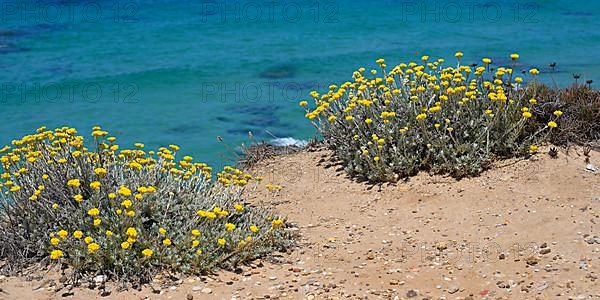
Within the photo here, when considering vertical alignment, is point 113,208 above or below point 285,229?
above

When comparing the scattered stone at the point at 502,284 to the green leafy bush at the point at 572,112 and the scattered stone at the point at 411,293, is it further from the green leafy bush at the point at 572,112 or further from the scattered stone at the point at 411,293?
the green leafy bush at the point at 572,112

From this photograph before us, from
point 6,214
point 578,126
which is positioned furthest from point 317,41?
point 6,214

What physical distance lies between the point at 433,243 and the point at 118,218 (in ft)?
8.43

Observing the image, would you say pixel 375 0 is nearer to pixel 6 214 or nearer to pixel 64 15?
pixel 64 15

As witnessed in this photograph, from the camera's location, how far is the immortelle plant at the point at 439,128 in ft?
26.4

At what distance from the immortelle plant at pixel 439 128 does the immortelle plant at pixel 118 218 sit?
1688 mm

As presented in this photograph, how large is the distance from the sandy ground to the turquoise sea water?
4468 mm

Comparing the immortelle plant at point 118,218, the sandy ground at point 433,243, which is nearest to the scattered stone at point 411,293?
the sandy ground at point 433,243

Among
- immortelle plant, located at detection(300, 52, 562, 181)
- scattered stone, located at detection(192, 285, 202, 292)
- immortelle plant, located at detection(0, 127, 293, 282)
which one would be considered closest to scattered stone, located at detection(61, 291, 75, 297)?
immortelle plant, located at detection(0, 127, 293, 282)

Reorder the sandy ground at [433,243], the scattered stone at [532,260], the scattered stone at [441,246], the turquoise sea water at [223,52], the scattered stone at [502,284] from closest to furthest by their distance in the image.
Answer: the scattered stone at [502,284] < the sandy ground at [433,243] < the scattered stone at [532,260] < the scattered stone at [441,246] < the turquoise sea water at [223,52]

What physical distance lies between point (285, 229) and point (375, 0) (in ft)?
57.6

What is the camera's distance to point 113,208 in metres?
6.39

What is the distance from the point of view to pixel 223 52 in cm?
1806

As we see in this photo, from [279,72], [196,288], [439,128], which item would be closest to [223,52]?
[279,72]
